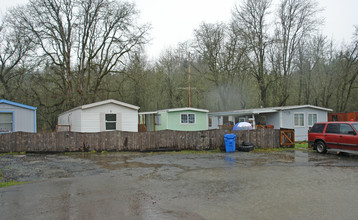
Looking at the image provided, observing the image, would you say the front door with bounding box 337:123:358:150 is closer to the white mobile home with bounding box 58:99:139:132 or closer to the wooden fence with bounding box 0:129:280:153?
the wooden fence with bounding box 0:129:280:153

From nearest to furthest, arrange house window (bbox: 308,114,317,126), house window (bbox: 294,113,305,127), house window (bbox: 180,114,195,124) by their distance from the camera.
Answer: house window (bbox: 294,113,305,127), house window (bbox: 308,114,317,126), house window (bbox: 180,114,195,124)

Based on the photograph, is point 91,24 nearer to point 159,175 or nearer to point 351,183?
point 159,175

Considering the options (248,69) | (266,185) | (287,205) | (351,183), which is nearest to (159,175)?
(266,185)

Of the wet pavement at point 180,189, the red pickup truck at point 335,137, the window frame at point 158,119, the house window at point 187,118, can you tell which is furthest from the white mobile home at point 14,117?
the red pickup truck at point 335,137

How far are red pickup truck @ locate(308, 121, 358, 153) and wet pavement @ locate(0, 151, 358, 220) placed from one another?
1328 millimetres

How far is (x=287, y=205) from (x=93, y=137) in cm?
1154

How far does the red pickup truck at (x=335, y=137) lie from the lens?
13242 millimetres

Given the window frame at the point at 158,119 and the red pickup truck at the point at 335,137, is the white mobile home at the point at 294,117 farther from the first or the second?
the red pickup truck at the point at 335,137

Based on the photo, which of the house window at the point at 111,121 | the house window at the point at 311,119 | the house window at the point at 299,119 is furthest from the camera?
the house window at the point at 311,119

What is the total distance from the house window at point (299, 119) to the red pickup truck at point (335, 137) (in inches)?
353

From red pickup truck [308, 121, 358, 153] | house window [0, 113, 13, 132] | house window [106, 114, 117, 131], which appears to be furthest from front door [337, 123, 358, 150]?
house window [0, 113, 13, 132]

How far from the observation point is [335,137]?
46.1 feet

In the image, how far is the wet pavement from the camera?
18.2ft

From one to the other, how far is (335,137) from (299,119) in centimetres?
1068
